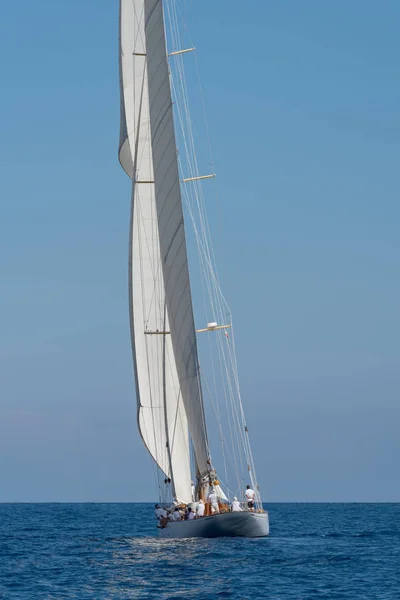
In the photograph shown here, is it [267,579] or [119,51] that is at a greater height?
[119,51]

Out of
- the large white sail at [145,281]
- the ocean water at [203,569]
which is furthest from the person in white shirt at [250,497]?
the large white sail at [145,281]

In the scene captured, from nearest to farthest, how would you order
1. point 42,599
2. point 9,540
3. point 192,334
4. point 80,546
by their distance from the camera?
point 42,599, point 192,334, point 80,546, point 9,540

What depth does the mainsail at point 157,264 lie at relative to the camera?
135ft

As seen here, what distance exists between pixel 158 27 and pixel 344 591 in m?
22.1

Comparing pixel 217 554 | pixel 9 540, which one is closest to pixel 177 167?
pixel 217 554

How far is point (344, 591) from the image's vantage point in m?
30.2

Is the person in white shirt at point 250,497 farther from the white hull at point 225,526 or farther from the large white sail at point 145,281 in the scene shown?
the large white sail at point 145,281

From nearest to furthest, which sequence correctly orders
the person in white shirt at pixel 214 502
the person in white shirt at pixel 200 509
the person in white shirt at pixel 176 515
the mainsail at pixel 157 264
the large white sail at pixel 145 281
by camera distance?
the person in white shirt at pixel 200 509 → the person in white shirt at pixel 214 502 → the person in white shirt at pixel 176 515 → the mainsail at pixel 157 264 → the large white sail at pixel 145 281

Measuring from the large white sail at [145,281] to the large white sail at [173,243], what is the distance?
2.27 m

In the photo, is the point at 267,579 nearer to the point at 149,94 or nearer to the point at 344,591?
the point at 344,591

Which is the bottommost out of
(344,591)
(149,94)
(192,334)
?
(344,591)

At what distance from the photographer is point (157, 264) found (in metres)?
46.2

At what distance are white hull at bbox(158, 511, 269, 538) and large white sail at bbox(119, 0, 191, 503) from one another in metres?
4.31

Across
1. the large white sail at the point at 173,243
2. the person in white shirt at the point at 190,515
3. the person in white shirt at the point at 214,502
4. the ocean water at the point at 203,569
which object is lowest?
the ocean water at the point at 203,569
